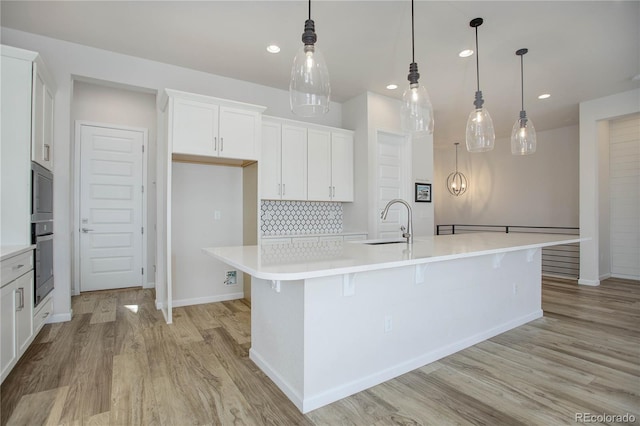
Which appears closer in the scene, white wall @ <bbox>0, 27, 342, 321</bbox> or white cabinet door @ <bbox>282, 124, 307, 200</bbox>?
white wall @ <bbox>0, 27, 342, 321</bbox>

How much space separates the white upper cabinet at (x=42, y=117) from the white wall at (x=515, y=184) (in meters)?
7.79

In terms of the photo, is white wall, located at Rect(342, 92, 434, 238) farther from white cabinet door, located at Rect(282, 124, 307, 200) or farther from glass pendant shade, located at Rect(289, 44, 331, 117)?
glass pendant shade, located at Rect(289, 44, 331, 117)

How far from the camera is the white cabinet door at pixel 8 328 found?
201cm

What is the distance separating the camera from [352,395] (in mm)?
2057

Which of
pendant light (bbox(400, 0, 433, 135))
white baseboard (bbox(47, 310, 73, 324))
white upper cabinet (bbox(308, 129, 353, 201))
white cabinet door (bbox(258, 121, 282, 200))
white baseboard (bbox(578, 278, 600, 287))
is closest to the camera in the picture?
pendant light (bbox(400, 0, 433, 135))

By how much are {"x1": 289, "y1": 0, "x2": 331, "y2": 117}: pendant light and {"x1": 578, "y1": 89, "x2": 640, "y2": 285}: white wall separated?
517cm

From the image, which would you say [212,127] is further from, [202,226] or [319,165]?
[319,165]

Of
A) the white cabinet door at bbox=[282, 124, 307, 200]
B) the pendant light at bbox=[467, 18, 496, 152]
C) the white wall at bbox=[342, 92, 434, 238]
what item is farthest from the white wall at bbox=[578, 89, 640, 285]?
the white cabinet door at bbox=[282, 124, 307, 200]

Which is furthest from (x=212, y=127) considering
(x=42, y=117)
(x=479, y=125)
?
(x=479, y=125)

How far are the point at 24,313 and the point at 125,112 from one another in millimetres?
3515

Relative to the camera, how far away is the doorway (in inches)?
186

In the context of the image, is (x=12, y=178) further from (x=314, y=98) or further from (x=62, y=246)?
(x=314, y=98)

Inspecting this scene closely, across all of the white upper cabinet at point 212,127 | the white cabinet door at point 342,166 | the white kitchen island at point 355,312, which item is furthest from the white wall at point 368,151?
the white kitchen island at point 355,312

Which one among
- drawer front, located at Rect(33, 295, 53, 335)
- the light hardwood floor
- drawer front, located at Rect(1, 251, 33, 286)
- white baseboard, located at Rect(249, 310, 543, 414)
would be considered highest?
drawer front, located at Rect(1, 251, 33, 286)
